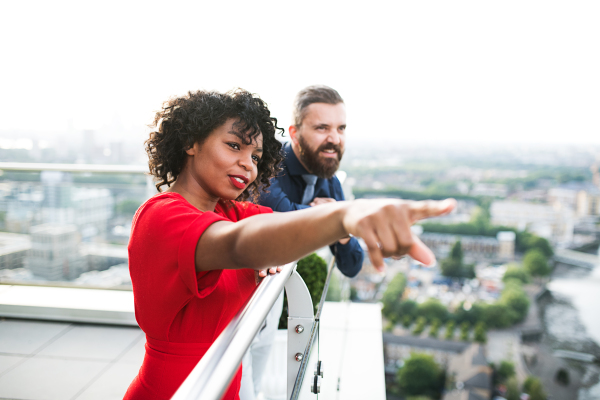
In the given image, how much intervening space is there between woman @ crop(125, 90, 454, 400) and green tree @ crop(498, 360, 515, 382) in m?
28.2

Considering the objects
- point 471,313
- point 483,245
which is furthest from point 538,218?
point 471,313

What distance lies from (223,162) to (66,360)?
2.50 m

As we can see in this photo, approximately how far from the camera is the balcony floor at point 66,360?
241 centimetres

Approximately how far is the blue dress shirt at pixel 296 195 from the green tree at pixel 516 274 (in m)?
31.7

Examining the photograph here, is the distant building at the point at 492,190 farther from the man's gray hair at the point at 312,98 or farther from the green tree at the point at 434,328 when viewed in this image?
the man's gray hair at the point at 312,98

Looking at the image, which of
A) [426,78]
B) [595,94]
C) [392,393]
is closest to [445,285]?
[392,393]

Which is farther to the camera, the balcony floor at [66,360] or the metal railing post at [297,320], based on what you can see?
the balcony floor at [66,360]

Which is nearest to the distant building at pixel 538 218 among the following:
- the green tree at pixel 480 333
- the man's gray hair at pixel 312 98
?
the green tree at pixel 480 333

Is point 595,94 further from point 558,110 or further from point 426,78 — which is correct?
point 426,78

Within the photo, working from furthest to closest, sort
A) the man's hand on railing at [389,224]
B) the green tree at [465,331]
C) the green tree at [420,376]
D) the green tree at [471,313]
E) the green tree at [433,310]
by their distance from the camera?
the green tree at [471,313] < the green tree at [433,310] < the green tree at [465,331] < the green tree at [420,376] < the man's hand on railing at [389,224]

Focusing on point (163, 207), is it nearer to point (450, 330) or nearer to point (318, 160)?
point (318, 160)

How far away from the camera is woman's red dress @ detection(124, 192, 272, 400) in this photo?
28.9 inches

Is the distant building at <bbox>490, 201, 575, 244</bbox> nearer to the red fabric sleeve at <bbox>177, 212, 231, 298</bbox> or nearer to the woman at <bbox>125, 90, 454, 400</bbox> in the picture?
the woman at <bbox>125, 90, 454, 400</bbox>

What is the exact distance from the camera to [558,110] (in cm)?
4028
